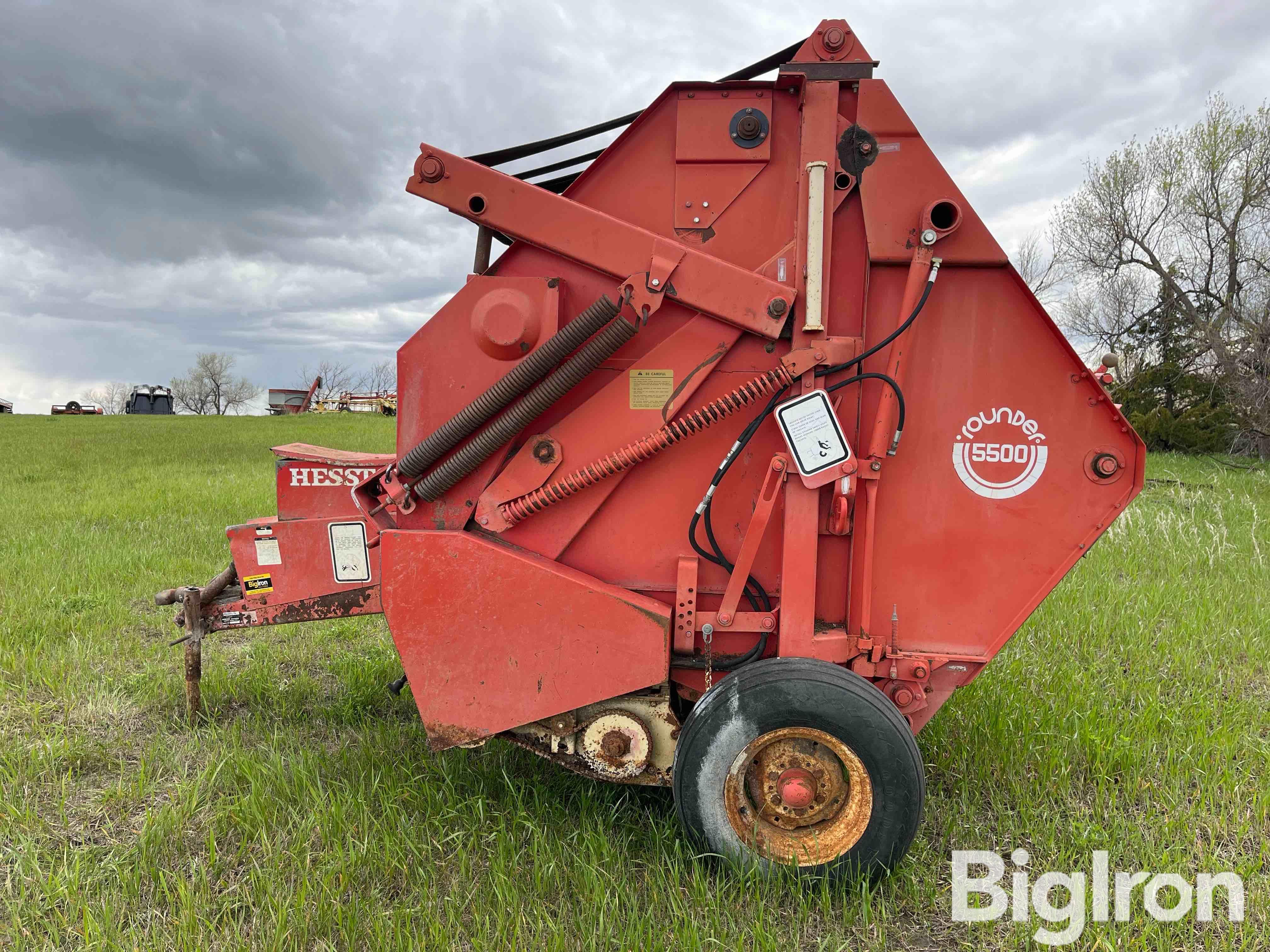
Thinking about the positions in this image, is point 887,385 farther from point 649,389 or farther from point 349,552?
point 349,552

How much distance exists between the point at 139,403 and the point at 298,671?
52.5 meters

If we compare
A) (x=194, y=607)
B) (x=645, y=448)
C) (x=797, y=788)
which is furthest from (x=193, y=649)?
(x=797, y=788)

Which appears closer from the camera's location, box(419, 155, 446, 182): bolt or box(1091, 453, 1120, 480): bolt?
box(1091, 453, 1120, 480): bolt

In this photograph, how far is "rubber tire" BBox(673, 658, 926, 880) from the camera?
2.30 meters

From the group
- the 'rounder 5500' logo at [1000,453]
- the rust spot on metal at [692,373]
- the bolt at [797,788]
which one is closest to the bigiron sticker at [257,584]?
the rust spot on metal at [692,373]

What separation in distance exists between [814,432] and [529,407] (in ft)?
3.41

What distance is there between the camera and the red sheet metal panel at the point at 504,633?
2539mm

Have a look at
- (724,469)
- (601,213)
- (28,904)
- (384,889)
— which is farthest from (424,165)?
(28,904)

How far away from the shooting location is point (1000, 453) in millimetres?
2613

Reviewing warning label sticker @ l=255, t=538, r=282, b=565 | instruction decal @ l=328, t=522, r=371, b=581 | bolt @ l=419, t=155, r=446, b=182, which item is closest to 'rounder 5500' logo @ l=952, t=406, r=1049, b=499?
bolt @ l=419, t=155, r=446, b=182

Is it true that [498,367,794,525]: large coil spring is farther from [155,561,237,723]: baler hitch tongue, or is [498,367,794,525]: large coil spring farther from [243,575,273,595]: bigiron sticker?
[155,561,237,723]: baler hitch tongue

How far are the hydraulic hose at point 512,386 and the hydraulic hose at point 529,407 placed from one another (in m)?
0.03

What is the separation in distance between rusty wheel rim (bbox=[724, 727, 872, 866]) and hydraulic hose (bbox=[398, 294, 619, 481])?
149cm

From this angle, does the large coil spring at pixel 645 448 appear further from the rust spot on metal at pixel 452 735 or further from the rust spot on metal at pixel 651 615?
the rust spot on metal at pixel 452 735
